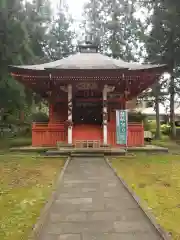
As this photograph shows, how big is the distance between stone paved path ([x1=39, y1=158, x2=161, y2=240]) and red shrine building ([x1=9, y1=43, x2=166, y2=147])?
7092mm

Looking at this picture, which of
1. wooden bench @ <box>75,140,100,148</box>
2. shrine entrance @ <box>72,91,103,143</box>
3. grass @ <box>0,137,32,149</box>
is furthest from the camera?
grass @ <box>0,137,32,149</box>

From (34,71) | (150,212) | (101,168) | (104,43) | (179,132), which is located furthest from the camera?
(104,43)

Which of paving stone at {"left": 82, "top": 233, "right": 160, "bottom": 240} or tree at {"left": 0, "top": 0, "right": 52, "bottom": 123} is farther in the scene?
tree at {"left": 0, "top": 0, "right": 52, "bottom": 123}

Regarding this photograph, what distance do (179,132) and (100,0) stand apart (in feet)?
59.8

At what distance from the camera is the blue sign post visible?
1351 centimetres

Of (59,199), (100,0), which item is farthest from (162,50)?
(59,199)

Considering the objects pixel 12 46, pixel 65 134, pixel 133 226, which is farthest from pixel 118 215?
pixel 12 46

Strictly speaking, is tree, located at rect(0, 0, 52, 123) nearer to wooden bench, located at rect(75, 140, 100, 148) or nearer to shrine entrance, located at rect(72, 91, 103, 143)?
shrine entrance, located at rect(72, 91, 103, 143)

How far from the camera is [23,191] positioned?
257 inches

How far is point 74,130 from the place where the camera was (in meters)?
15.1

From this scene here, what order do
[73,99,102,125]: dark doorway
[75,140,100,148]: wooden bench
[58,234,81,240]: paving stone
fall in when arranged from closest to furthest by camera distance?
[58,234,81,240]: paving stone → [75,140,100,148]: wooden bench → [73,99,102,125]: dark doorway

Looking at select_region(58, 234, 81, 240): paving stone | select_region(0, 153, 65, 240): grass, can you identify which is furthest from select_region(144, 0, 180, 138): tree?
select_region(58, 234, 81, 240): paving stone

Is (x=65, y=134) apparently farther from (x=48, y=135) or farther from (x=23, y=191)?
(x=23, y=191)

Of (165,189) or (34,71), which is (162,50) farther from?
(165,189)
